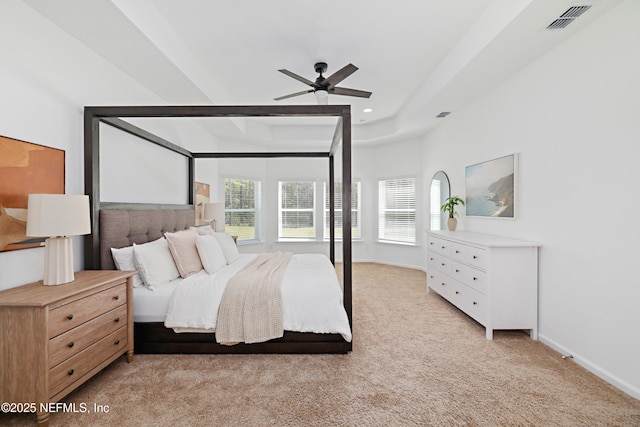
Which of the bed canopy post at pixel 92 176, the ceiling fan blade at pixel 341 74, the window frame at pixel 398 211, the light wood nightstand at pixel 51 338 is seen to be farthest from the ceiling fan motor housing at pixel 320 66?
the window frame at pixel 398 211

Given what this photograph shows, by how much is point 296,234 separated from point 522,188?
4.43 meters

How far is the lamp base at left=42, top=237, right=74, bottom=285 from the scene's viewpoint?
1.89 metres

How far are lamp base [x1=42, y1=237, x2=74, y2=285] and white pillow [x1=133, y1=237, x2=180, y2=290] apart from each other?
600 mm

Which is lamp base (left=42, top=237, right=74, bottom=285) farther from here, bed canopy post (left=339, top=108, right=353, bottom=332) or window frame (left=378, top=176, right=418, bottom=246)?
window frame (left=378, top=176, right=418, bottom=246)

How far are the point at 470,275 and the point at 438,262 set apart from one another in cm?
84

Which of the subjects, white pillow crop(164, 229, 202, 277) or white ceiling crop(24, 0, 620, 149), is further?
white pillow crop(164, 229, 202, 277)

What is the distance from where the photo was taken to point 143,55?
256 cm

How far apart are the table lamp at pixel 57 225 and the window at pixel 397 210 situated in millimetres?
5354

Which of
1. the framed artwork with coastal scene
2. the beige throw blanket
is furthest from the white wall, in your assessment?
the framed artwork with coastal scene

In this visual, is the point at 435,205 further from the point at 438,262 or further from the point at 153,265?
the point at 153,265

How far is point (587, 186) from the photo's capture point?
2275 mm

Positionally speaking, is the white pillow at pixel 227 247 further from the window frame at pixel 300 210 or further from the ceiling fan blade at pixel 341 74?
the window frame at pixel 300 210

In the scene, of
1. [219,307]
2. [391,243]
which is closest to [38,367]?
[219,307]

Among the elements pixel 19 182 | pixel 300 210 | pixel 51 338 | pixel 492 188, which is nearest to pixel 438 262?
pixel 492 188
